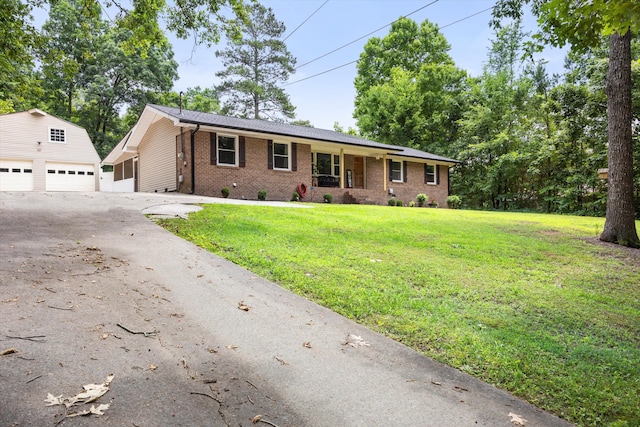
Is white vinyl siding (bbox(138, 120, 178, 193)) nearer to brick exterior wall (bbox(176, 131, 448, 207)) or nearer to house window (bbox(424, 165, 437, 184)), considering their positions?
brick exterior wall (bbox(176, 131, 448, 207))

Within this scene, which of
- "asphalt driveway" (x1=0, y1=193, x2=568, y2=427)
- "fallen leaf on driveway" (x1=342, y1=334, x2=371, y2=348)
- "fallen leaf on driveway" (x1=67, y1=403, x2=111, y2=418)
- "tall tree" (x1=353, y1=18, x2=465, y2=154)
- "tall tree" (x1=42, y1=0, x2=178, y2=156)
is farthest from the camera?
"tall tree" (x1=353, y1=18, x2=465, y2=154)

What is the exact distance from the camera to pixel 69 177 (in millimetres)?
22375

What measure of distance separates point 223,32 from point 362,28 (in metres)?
9.00

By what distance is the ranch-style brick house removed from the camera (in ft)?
50.4

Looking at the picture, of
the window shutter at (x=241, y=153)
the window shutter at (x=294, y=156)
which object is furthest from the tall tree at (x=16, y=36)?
the window shutter at (x=294, y=156)

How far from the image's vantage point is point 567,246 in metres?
7.91

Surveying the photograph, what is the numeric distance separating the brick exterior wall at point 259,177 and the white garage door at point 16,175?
11.2 meters

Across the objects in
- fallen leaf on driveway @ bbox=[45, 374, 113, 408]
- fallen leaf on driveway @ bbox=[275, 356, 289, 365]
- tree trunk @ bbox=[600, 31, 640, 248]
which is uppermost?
tree trunk @ bbox=[600, 31, 640, 248]

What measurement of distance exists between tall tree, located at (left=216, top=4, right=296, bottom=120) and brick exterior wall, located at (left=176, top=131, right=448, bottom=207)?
1617 cm

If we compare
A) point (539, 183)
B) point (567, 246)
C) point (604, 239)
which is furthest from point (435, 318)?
point (539, 183)

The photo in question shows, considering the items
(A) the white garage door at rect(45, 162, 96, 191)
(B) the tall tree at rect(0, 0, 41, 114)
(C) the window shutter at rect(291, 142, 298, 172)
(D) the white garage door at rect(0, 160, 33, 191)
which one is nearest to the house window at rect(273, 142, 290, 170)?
(C) the window shutter at rect(291, 142, 298, 172)

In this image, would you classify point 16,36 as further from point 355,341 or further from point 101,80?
point 101,80

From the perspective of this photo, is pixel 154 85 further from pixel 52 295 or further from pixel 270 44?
pixel 52 295

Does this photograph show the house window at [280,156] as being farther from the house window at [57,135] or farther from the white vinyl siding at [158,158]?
the house window at [57,135]
